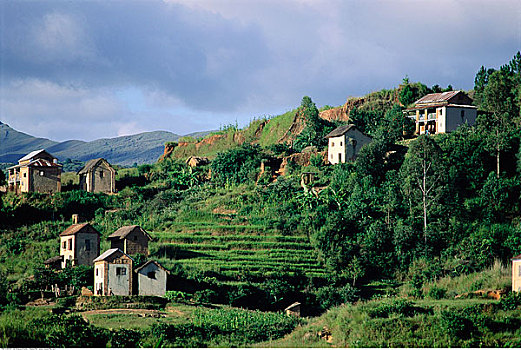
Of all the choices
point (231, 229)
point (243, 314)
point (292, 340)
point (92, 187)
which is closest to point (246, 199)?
point (231, 229)

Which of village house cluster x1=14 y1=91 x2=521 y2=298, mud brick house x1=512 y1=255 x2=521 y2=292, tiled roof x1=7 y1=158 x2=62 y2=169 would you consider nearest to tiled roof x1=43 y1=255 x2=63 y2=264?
village house cluster x1=14 y1=91 x2=521 y2=298

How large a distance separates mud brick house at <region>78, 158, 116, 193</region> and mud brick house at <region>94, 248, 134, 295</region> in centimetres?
1705

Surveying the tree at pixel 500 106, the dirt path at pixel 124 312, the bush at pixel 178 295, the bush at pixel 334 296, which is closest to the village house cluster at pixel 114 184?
the bush at pixel 178 295

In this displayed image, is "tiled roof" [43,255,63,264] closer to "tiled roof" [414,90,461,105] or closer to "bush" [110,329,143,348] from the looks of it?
"bush" [110,329,143,348]

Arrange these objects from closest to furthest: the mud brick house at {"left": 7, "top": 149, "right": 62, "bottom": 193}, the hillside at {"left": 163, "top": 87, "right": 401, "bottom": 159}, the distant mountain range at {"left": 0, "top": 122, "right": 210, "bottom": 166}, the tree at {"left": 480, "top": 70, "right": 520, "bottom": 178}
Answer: the tree at {"left": 480, "top": 70, "right": 520, "bottom": 178} < the mud brick house at {"left": 7, "top": 149, "right": 62, "bottom": 193} < the hillside at {"left": 163, "top": 87, "right": 401, "bottom": 159} < the distant mountain range at {"left": 0, "top": 122, "right": 210, "bottom": 166}

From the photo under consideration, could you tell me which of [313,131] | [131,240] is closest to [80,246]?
[131,240]

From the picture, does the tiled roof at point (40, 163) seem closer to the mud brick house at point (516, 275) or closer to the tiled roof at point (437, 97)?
the tiled roof at point (437, 97)

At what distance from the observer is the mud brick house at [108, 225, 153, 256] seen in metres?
41.4

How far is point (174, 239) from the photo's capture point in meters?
44.4

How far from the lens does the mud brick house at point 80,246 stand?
135ft

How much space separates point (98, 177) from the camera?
53969mm

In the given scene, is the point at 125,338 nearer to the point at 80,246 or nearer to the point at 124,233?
the point at 124,233

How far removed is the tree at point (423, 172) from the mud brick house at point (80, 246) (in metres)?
19.1

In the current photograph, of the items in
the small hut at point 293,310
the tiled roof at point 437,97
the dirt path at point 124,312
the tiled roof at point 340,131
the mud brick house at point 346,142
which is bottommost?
the small hut at point 293,310
